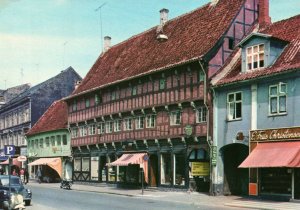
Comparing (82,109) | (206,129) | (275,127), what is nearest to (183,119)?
(206,129)

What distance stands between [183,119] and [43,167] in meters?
28.8

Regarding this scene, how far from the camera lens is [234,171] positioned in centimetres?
3166

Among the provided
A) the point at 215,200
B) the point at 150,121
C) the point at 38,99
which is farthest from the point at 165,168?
the point at 38,99

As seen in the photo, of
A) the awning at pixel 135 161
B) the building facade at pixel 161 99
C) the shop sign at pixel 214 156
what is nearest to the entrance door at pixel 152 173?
the building facade at pixel 161 99

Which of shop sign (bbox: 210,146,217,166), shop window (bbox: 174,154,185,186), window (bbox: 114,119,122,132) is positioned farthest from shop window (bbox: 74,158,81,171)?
shop sign (bbox: 210,146,217,166)

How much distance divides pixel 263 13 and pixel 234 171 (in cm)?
1114

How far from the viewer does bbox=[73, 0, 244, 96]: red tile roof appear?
33.6 m

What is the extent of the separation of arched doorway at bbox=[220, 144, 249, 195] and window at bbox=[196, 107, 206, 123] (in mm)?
2516

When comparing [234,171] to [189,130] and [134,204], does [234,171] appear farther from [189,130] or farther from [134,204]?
[134,204]

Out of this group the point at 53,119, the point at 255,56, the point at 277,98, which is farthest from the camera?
the point at 53,119

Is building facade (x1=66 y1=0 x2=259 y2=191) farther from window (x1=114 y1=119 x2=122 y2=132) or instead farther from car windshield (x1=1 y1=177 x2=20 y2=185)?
car windshield (x1=1 y1=177 x2=20 y2=185)

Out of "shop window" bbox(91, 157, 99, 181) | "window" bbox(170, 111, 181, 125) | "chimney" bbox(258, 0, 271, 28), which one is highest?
"chimney" bbox(258, 0, 271, 28)

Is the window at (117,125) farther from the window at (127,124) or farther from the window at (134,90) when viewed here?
the window at (134,90)

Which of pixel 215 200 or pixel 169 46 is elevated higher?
pixel 169 46
